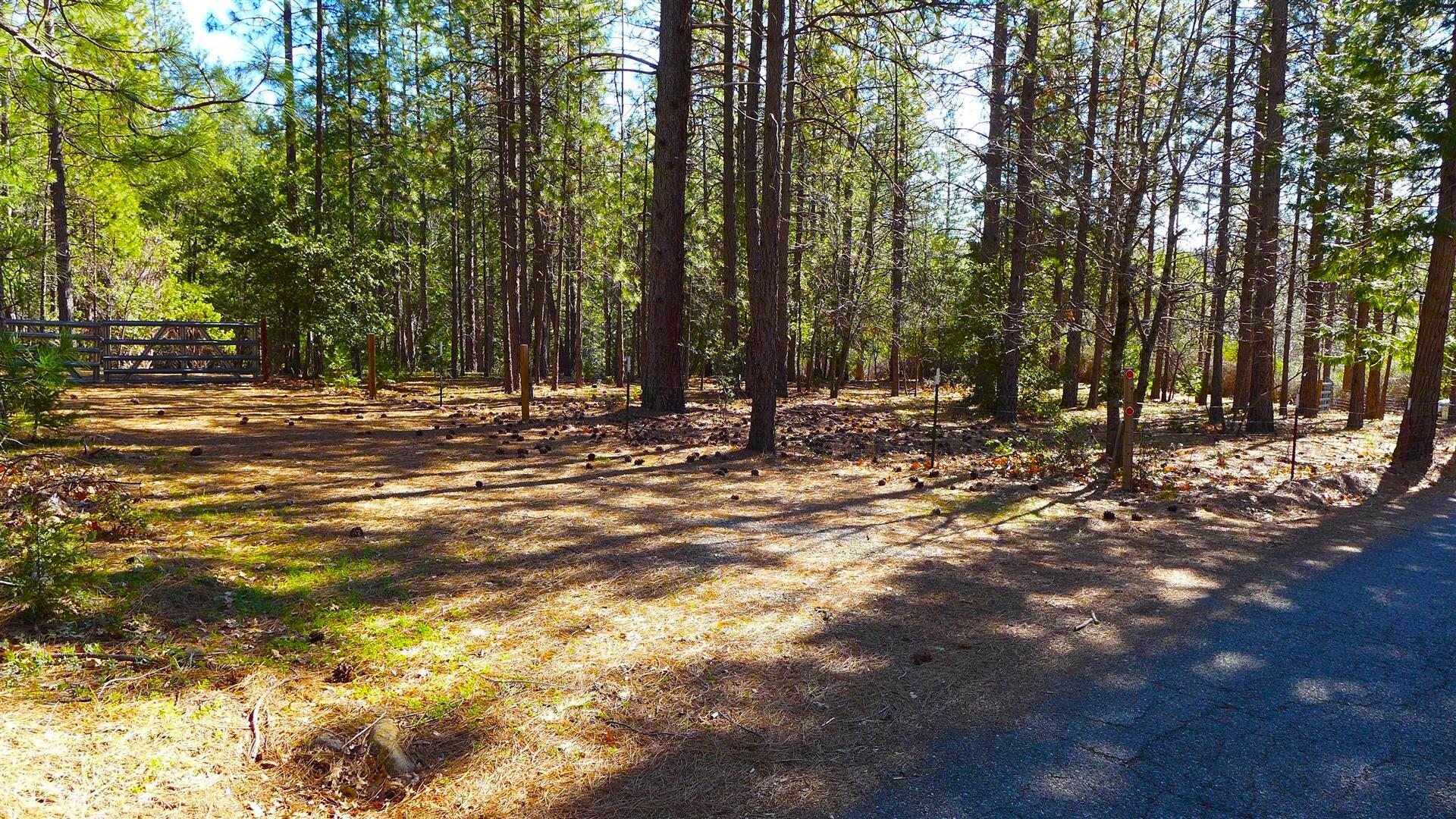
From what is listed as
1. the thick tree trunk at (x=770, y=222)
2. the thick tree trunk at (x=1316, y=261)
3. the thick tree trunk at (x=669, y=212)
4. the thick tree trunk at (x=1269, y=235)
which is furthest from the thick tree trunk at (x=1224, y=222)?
the thick tree trunk at (x=669, y=212)

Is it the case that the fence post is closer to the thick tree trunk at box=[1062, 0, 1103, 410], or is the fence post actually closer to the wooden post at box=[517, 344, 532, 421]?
the wooden post at box=[517, 344, 532, 421]

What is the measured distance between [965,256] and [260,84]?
15.0 meters

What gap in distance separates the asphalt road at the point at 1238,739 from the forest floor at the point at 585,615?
0.71 feet

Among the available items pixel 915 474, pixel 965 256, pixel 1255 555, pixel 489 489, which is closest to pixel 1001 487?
pixel 915 474

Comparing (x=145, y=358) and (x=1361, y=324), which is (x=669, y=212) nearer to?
(x=145, y=358)

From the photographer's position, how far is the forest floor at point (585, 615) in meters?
2.77

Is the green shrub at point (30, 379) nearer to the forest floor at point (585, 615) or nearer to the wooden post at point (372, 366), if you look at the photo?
the forest floor at point (585, 615)

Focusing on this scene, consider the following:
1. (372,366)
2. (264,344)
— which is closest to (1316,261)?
(372,366)

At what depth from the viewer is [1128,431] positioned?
8.60 meters

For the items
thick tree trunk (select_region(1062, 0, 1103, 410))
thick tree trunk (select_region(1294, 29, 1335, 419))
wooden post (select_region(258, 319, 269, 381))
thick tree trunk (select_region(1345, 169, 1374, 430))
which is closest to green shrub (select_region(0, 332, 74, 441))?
thick tree trunk (select_region(1062, 0, 1103, 410))

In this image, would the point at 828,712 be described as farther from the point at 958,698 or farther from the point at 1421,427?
the point at 1421,427

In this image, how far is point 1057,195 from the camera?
9367mm

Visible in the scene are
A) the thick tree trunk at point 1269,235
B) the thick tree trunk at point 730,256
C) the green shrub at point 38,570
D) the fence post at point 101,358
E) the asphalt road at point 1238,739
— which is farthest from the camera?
the thick tree trunk at point 730,256

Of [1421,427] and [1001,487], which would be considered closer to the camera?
[1001,487]
